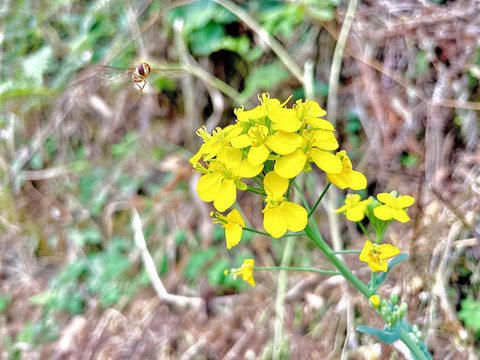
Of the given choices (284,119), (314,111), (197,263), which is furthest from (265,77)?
(284,119)

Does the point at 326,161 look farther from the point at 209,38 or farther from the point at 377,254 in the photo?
the point at 209,38

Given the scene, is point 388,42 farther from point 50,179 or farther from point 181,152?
point 50,179

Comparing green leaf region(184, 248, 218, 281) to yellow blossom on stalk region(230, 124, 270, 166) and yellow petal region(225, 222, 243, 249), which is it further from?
yellow blossom on stalk region(230, 124, 270, 166)

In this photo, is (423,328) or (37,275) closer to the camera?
(423,328)

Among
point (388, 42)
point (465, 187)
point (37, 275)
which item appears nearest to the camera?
point (465, 187)

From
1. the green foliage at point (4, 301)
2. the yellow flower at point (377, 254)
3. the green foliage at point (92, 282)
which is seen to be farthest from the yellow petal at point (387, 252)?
the green foliage at point (4, 301)

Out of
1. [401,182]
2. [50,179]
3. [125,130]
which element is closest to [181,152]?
[125,130]

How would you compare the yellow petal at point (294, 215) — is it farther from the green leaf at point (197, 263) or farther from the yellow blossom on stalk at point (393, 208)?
the green leaf at point (197, 263)
